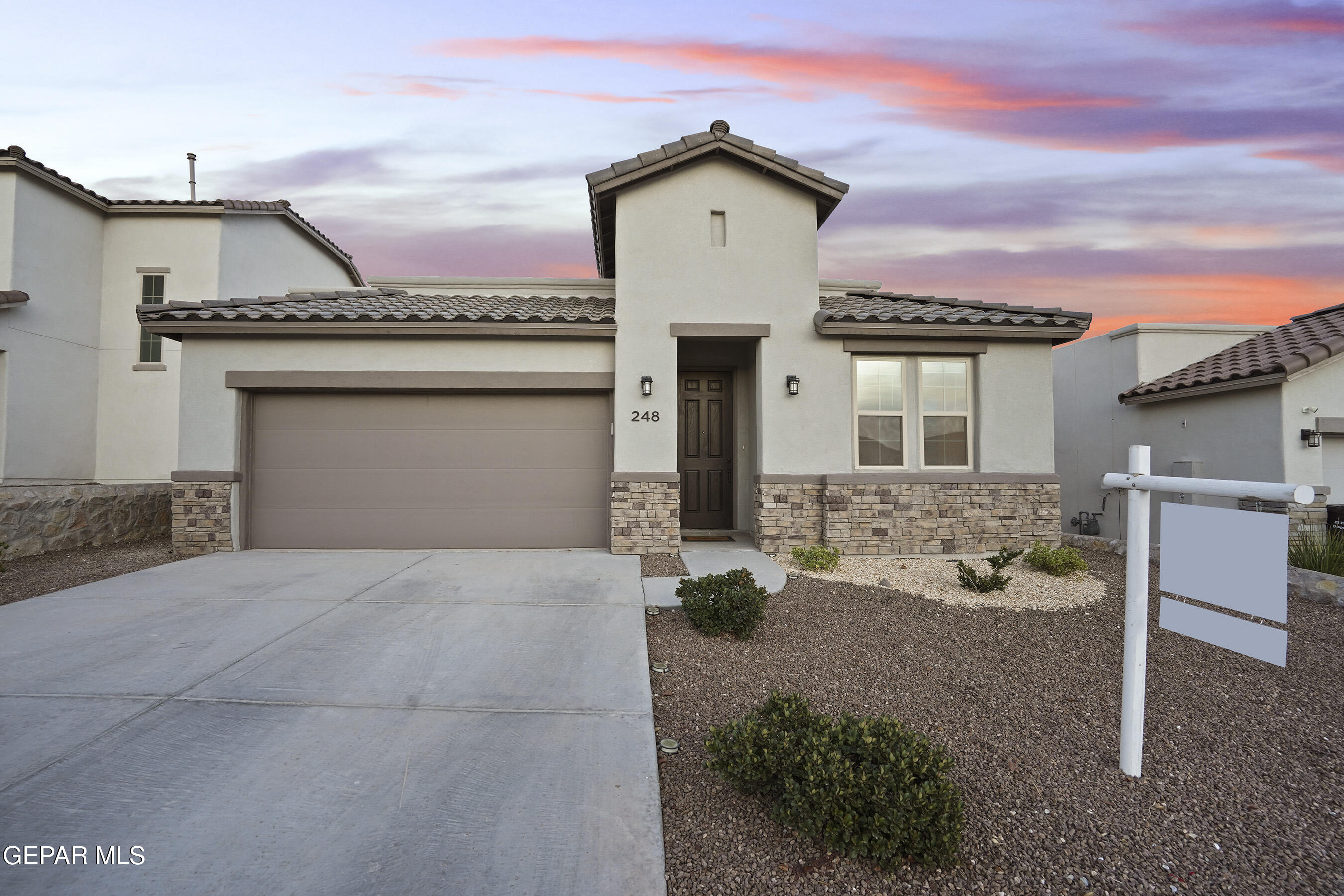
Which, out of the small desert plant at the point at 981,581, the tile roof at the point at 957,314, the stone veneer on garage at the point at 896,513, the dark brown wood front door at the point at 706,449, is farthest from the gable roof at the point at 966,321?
the small desert plant at the point at 981,581

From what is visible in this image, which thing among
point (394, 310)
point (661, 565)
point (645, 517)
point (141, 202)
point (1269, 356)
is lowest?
point (661, 565)

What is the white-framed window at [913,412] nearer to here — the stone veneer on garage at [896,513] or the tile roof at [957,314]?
the stone veneer on garage at [896,513]

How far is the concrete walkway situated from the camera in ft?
19.9

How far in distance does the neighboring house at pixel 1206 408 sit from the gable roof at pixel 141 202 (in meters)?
18.6

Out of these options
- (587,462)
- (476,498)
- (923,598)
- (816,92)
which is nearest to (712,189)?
(816,92)

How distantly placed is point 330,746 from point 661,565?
15.1 feet

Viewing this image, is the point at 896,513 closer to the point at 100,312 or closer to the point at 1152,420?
the point at 1152,420

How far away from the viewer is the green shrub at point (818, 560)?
723 centimetres

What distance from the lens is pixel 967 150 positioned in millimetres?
9711

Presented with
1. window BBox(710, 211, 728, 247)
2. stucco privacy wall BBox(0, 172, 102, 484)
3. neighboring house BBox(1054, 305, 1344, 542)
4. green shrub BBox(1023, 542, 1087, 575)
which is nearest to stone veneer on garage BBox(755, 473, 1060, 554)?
green shrub BBox(1023, 542, 1087, 575)

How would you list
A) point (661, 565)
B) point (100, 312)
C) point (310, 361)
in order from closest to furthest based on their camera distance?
point (661, 565) < point (310, 361) < point (100, 312)

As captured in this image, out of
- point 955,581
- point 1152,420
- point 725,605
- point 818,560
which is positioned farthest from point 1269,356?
point 725,605

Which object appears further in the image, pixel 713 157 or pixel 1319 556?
pixel 713 157

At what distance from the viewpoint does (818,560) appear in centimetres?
727
